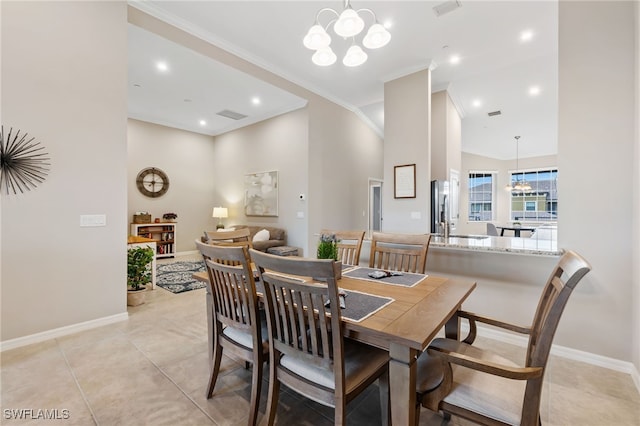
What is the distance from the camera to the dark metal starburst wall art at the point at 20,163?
7.88 feet

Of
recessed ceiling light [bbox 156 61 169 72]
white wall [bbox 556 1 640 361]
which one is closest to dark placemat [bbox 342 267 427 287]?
white wall [bbox 556 1 640 361]

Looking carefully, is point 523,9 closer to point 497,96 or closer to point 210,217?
point 497,96

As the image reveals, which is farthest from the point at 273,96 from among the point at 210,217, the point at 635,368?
the point at 635,368

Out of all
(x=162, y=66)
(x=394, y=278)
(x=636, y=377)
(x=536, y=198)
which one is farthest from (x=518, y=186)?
(x=162, y=66)

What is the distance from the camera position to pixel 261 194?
6.72 meters

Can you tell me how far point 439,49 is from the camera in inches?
163

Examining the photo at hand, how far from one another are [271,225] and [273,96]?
2.79 meters

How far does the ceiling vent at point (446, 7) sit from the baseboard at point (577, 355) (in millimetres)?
3614

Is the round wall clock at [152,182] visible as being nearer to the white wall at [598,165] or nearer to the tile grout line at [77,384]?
the tile grout line at [77,384]

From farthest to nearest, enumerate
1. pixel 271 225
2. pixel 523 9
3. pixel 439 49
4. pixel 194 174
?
pixel 194 174
pixel 271 225
pixel 439 49
pixel 523 9

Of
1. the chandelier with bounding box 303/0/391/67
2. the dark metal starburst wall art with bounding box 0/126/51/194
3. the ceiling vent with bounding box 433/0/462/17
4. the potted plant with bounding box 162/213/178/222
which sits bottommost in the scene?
the potted plant with bounding box 162/213/178/222

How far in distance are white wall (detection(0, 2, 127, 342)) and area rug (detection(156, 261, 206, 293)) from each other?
4.13ft

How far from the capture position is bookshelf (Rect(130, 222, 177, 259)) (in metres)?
6.54

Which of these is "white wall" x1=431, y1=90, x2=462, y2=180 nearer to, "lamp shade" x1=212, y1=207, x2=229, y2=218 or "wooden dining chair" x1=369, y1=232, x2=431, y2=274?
"wooden dining chair" x1=369, y1=232, x2=431, y2=274
